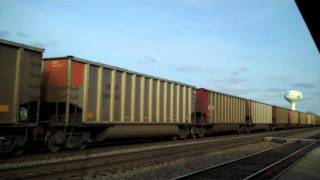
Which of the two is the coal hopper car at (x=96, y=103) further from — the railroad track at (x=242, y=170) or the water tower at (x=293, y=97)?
the water tower at (x=293, y=97)

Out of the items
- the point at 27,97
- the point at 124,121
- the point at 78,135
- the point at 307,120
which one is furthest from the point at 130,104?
the point at 307,120

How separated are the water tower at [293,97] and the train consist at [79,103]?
377ft

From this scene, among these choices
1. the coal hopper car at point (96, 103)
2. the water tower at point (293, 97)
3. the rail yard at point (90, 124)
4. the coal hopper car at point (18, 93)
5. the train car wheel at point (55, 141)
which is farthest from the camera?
the water tower at point (293, 97)

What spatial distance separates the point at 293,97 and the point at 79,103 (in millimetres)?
129059

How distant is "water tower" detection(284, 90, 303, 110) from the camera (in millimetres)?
138000

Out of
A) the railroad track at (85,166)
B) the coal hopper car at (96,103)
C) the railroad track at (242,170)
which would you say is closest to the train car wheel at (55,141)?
the coal hopper car at (96,103)

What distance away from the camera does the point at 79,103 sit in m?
17.7

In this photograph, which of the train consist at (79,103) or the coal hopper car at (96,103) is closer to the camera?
the train consist at (79,103)

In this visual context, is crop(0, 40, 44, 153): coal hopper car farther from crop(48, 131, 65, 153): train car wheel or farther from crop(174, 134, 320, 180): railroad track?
crop(174, 134, 320, 180): railroad track

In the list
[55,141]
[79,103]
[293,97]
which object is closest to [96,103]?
[79,103]

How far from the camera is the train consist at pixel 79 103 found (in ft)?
46.8

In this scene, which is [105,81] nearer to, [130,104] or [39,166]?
[130,104]

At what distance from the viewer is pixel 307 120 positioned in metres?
88.3

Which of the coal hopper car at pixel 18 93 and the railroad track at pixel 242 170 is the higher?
the coal hopper car at pixel 18 93
